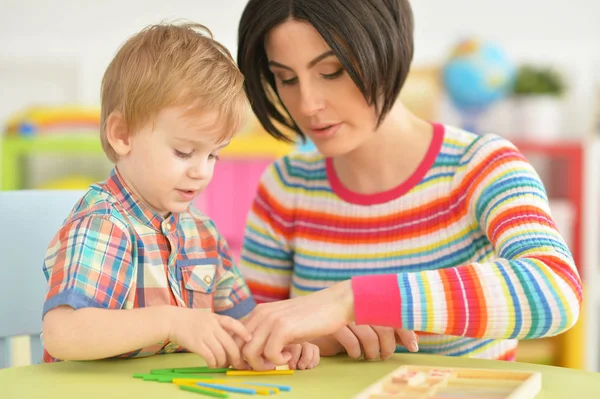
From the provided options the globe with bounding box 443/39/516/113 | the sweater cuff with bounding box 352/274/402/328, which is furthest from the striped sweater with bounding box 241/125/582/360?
the globe with bounding box 443/39/516/113

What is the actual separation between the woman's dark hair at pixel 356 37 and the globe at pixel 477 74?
6.02 feet

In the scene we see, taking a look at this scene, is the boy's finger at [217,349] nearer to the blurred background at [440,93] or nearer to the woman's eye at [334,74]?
the woman's eye at [334,74]

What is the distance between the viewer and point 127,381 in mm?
885

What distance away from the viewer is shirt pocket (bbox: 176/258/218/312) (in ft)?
3.49

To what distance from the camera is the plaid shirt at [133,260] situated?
94 cm

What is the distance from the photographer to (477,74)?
10.0 feet

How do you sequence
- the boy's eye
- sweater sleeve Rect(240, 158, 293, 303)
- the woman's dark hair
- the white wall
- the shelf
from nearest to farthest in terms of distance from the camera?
1. the boy's eye
2. the woman's dark hair
3. sweater sleeve Rect(240, 158, 293, 303)
4. the shelf
5. the white wall

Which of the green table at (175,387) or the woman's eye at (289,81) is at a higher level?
the woman's eye at (289,81)

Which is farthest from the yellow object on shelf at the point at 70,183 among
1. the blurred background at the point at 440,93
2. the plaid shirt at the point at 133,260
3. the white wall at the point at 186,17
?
the plaid shirt at the point at 133,260

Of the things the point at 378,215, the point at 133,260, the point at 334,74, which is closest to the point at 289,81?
the point at 334,74

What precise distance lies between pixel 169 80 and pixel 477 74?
222cm

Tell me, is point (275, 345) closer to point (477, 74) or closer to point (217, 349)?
point (217, 349)

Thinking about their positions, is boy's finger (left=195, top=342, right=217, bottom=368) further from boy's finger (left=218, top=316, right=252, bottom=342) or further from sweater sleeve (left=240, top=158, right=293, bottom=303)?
sweater sleeve (left=240, top=158, right=293, bottom=303)

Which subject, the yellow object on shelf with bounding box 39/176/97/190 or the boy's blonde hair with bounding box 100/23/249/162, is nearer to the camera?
the boy's blonde hair with bounding box 100/23/249/162
